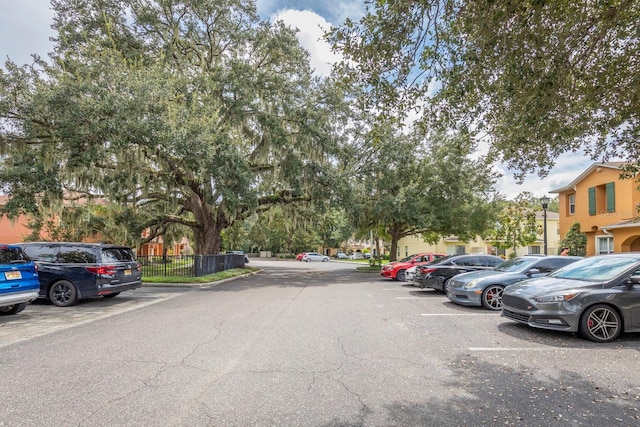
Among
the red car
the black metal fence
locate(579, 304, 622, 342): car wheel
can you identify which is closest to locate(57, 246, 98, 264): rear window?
the black metal fence

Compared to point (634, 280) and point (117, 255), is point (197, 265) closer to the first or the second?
point (117, 255)

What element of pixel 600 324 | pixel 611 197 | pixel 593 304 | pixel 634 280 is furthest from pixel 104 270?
pixel 611 197

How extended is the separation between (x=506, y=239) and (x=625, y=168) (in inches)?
1099

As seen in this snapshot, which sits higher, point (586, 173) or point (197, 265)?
point (586, 173)

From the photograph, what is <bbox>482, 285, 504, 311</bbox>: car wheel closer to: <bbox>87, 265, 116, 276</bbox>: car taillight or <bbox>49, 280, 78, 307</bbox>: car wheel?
<bbox>87, 265, 116, 276</bbox>: car taillight

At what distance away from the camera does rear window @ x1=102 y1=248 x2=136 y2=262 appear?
1049 centimetres

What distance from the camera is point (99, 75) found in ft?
47.5

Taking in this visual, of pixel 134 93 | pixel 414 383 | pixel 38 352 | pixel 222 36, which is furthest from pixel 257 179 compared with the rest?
pixel 414 383

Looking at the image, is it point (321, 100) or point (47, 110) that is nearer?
point (47, 110)

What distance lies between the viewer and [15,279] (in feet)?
26.7

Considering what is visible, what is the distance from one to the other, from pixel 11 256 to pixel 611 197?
2700 cm

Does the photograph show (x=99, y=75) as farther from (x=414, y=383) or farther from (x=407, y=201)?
(x=407, y=201)

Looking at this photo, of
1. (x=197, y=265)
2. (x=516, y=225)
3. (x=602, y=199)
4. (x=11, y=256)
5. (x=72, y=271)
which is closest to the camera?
(x=11, y=256)

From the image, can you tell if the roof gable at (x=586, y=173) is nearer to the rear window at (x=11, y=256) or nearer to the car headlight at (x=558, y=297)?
the car headlight at (x=558, y=297)
